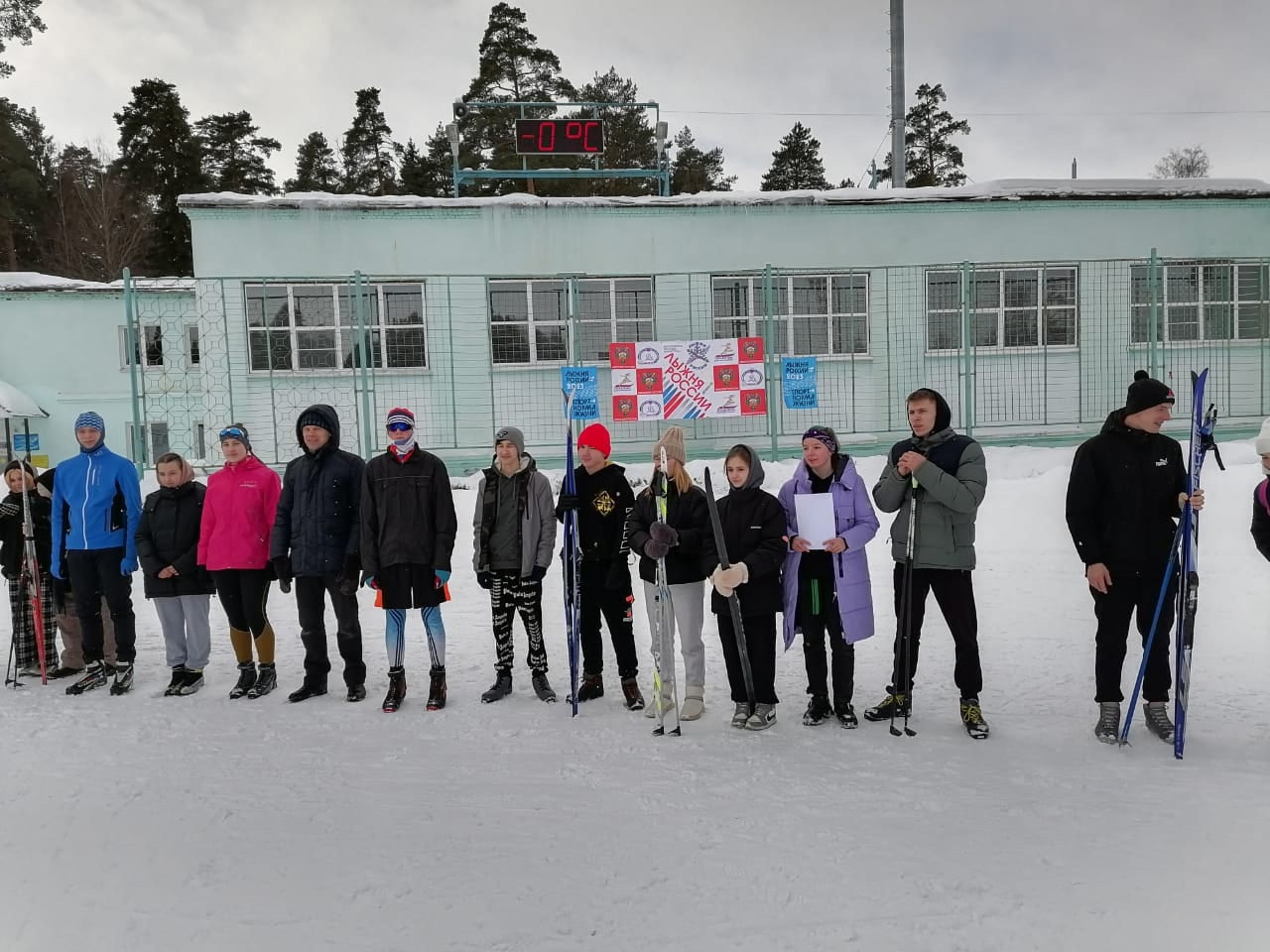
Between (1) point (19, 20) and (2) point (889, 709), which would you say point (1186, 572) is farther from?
(1) point (19, 20)

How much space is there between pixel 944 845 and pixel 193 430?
1663cm

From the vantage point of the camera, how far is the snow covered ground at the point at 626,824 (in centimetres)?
302

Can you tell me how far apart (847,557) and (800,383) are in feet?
25.9

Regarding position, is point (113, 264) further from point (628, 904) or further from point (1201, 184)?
point (628, 904)

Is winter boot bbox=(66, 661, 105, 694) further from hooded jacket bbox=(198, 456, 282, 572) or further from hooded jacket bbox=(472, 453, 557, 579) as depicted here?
hooded jacket bbox=(472, 453, 557, 579)

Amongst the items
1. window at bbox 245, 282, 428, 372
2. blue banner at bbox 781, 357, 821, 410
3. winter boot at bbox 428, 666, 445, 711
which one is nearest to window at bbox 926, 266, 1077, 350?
blue banner at bbox 781, 357, 821, 410

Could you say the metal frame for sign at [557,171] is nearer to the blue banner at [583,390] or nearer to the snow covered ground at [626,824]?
the blue banner at [583,390]

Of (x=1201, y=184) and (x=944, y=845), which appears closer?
(x=944, y=845)

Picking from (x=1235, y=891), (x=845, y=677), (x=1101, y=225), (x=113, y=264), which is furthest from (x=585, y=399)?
(x=113, y=264)

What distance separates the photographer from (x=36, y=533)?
638 cm

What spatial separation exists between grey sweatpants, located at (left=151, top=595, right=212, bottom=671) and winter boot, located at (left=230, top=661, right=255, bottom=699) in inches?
12.7

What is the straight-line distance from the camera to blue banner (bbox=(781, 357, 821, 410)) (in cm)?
1259

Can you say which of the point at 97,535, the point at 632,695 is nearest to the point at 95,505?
the point at 97,535

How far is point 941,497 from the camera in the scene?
469cm
